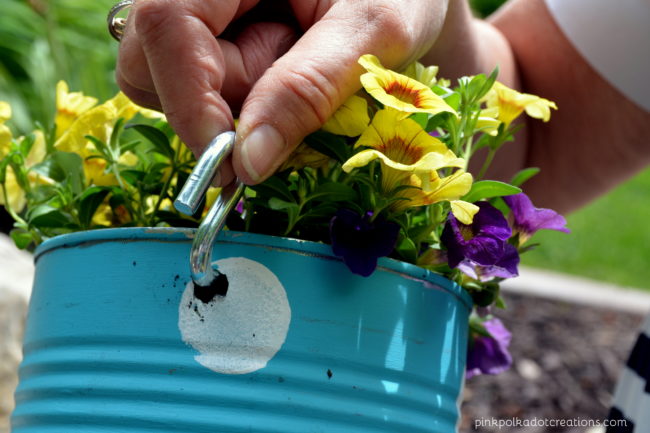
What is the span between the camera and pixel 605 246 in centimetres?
427

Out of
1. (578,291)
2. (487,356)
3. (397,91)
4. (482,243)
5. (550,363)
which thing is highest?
(397,91)

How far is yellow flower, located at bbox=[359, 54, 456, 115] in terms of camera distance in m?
0.62

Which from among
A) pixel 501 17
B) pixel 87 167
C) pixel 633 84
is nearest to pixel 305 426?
pixel 87 167

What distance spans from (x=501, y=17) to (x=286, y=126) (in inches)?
39.3

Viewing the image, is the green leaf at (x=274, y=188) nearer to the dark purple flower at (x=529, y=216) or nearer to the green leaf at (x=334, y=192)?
the green leaf at (x=334, y=192)

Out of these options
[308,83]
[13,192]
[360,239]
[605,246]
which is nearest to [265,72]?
[308,83]

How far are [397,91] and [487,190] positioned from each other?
0.44 feet

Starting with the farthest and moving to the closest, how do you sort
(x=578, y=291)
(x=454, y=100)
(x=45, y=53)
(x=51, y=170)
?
(x=578, y=291), (x=45, y=53), (x=51, y=170), (x=454, y=100)

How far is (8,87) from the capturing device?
3.04 metres

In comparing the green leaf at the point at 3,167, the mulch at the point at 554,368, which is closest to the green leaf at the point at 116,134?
the green leaf at the point at 3,167

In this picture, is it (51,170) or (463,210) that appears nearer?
(463,210)

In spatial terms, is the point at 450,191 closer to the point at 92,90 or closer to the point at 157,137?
the point at 157,137

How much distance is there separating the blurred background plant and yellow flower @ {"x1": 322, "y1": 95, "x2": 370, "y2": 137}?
1.32m

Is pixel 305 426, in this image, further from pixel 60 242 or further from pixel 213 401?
pixel 60 242
